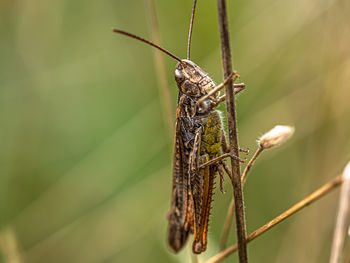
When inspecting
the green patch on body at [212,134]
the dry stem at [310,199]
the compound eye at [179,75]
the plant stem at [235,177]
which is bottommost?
the dry stem at [310,199]

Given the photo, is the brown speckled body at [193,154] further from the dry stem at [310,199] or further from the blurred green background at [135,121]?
the dry stem at [310,199]

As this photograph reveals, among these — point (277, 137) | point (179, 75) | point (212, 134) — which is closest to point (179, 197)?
point (212, 134)

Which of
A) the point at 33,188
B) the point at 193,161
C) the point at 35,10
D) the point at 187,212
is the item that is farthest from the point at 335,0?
the point at 33,188

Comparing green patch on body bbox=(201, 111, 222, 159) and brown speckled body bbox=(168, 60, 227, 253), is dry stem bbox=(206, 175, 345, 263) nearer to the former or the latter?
brown speckled body bbox=(168, 60, 227, 253)

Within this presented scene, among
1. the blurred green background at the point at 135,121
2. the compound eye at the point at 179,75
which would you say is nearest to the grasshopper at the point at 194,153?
the compound eye at the point at 179,75

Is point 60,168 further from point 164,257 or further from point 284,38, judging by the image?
point 284,38

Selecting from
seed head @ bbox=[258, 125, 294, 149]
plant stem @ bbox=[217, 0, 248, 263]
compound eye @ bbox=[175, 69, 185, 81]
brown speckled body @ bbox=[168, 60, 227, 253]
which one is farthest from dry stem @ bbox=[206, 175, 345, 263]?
compound eye @ bbox=[175, 69, 185, 81]

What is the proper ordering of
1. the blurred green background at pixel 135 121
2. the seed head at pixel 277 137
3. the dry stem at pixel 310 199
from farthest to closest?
1. the blurred green background at pixel 135 121
2. the seed head at pixel 277 137
3. the dry stem at pixel 310 199
